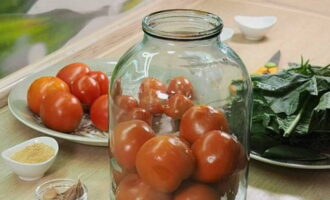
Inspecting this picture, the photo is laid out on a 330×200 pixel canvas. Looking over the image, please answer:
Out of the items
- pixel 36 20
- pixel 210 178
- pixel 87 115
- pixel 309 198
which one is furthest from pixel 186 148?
pixel 36 20

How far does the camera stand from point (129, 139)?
87cm

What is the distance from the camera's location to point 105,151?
114 cm

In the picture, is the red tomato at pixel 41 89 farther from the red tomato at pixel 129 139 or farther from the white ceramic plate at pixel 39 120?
the red tomato at pixel 129 139

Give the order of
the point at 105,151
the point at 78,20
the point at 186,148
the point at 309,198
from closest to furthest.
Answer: the point at 186,148
the point at 309,198
the point at 105,151
the point at 78,20

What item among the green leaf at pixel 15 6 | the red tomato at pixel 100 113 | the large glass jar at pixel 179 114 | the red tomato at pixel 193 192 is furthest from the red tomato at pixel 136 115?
the green leaf at pixel 15 6

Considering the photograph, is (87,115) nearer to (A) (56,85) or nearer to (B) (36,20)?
(A) (56,85)

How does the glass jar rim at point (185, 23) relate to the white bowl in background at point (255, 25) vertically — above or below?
above

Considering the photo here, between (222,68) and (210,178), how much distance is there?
6.3 inches

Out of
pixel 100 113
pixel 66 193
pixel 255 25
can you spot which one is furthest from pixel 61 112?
pixel 255 25

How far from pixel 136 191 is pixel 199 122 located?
12 centimetres

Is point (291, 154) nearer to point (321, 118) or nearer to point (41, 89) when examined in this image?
point (321, 118)

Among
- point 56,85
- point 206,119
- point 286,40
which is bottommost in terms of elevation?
point 286,40

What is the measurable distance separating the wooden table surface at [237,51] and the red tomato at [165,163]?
22 cm

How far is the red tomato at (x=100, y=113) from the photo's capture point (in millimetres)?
1140
